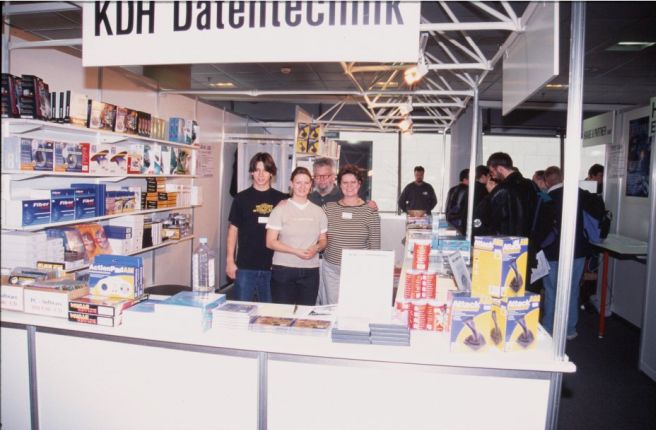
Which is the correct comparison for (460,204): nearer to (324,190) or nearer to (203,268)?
(324,190)

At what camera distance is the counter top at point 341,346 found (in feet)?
5.95

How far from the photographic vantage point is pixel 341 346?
194 centimetres

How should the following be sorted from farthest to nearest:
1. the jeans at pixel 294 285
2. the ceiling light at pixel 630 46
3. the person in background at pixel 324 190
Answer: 1. the ceiling light at pixel 630 46
2. the person in background at pixel 324 190
3. the jeans at pixel 294 285

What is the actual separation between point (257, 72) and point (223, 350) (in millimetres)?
6575

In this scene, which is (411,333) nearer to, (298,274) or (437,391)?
(437,391)

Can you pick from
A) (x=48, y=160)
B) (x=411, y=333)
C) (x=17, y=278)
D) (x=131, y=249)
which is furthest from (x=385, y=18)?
(x=131, y=249)

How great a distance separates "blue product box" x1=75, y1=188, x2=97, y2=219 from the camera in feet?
12.1

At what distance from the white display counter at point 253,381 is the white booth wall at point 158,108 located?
2.32 m

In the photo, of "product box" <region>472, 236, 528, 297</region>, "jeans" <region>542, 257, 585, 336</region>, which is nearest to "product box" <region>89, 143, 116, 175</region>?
"product box" <region>472, 236, 528, 297</region>

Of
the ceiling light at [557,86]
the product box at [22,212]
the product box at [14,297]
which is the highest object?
the ceiling light at [557,86]

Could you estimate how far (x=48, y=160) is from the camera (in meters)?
3.31

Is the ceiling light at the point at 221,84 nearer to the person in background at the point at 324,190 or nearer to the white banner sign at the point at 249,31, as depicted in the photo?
the person in background at the point at 324,190

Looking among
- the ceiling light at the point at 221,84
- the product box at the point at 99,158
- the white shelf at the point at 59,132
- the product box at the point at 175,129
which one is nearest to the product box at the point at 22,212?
the white shelf at the point at 59,132

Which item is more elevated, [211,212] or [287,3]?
[287,3]
